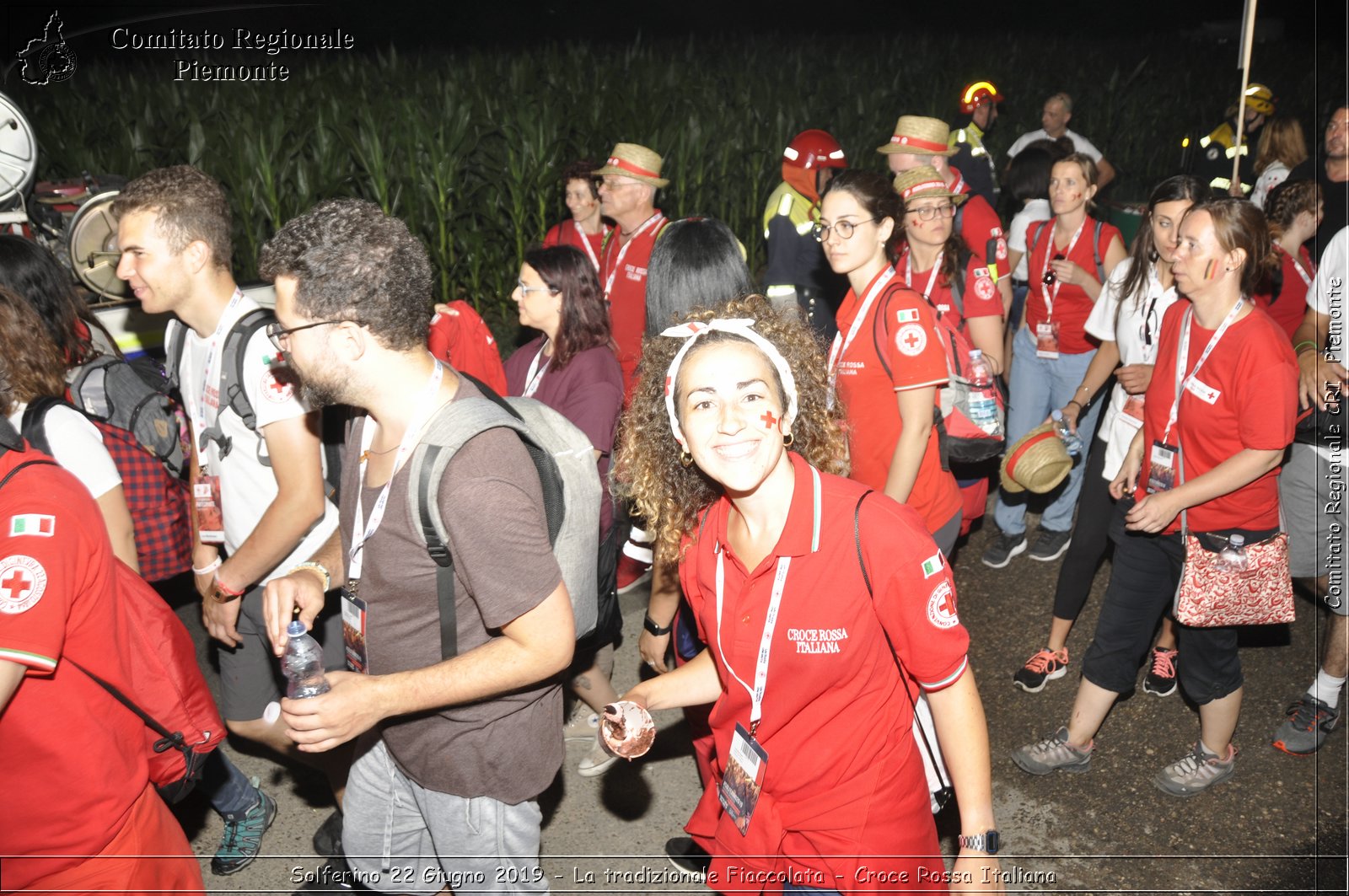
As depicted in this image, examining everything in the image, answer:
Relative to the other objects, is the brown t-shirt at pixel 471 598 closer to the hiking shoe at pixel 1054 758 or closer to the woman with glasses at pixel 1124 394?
the hiking shoe at pixel 1054 758

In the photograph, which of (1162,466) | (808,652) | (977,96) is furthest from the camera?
(977,96)

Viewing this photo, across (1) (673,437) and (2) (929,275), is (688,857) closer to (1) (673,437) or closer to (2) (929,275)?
(1) (673,437)

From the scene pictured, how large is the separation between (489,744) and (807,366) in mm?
1309

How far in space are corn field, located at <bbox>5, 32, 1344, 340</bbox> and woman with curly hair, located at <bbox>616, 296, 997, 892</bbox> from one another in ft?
24.4

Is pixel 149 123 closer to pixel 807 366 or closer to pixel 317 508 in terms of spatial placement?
pixel 317 508

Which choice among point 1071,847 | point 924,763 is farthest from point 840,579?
point 1071,847

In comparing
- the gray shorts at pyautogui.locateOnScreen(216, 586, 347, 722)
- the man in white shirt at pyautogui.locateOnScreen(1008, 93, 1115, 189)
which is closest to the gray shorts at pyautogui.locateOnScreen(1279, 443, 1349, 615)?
the gray shorts at pyautogui.locateOnScreen(216, 586, 347, 722)

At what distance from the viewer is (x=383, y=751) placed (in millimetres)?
2932

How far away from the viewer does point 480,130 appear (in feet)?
33.2

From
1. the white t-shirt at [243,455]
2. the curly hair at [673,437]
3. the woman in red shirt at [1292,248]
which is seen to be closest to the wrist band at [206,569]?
the white t-shirt at [243,455]

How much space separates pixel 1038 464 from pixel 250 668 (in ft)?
11.4

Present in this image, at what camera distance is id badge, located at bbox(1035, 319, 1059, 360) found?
6.12 metres

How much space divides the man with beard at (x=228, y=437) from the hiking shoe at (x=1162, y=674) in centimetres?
377

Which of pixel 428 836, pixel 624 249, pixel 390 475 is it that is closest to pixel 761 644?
pixel 390 475
